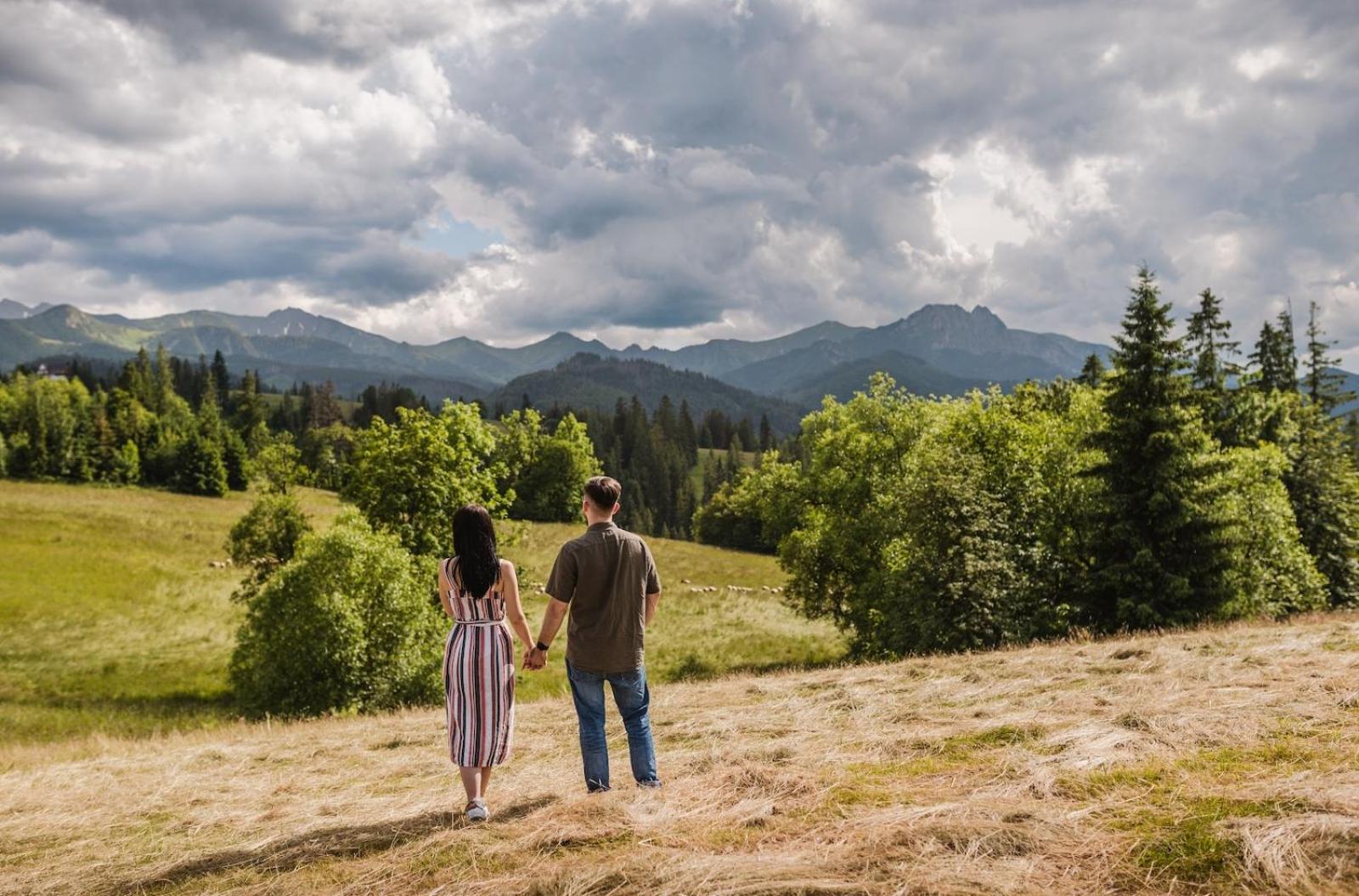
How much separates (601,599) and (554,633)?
19.8 inches

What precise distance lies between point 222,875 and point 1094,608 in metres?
24.9

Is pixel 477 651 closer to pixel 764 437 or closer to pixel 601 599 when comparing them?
pixel 601 599

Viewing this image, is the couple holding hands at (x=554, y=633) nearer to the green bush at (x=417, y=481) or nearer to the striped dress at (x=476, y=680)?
the striped dress at (x=476, y=680)

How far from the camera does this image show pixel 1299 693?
8.34 meters

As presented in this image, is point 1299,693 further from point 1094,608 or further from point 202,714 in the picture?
point 202,714

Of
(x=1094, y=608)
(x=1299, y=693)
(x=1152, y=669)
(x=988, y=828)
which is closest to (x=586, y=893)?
(x=988, y=828)

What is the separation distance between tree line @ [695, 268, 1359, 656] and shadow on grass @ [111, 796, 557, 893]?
66.7 feet

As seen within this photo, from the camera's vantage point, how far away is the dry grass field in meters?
4.62

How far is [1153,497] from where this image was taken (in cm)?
2270

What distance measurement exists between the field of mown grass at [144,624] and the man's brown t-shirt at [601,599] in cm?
1555

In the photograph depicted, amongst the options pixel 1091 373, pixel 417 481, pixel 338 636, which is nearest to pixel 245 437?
pixel 417 481

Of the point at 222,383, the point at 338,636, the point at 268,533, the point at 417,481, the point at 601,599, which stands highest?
the point at 222,383

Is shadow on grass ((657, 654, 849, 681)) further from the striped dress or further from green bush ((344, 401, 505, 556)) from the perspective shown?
the striped dress

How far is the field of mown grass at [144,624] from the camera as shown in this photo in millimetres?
26703
